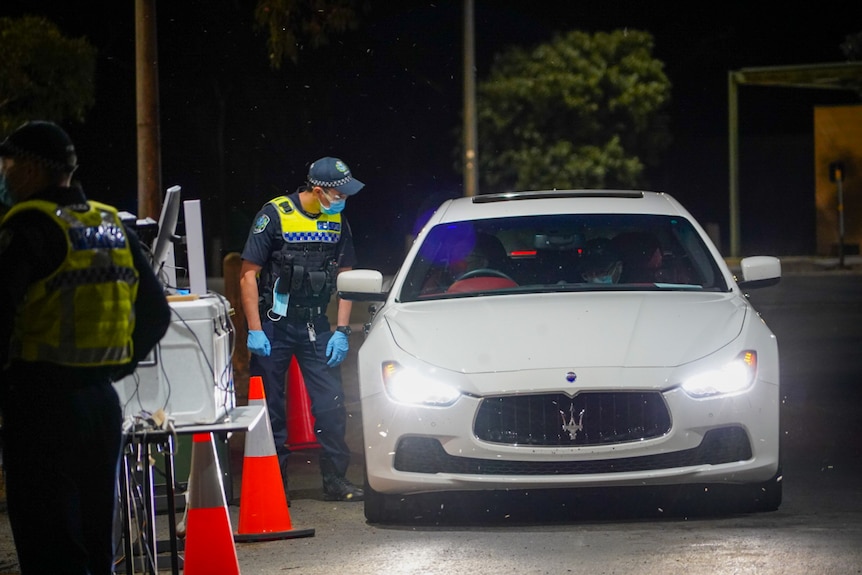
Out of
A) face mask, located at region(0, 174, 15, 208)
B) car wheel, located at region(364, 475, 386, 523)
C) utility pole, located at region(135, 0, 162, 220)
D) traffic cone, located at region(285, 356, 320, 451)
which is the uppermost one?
utility pole, located at region(135, 0, 162, 220)

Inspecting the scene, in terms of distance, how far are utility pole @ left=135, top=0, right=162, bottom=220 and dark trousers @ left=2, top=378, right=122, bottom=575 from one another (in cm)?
895

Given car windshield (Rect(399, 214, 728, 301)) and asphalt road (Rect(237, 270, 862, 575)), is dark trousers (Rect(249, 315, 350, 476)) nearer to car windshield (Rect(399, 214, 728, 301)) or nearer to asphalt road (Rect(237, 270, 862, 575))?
asphalt road (Rect(237, 270, 862, 575))

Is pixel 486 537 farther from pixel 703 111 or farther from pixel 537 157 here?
pixel 703 111

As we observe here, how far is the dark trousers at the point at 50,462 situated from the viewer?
14.7 feet

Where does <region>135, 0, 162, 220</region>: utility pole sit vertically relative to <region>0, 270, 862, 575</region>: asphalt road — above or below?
above

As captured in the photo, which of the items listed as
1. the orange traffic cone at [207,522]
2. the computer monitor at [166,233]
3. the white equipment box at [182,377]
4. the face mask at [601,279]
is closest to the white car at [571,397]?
the face mask at [601,279]

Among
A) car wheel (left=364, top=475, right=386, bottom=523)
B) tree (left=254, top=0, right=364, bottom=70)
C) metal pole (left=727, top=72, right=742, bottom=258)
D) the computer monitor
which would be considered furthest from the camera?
metal pole (left=727, top=72, right=742, bottom=258)

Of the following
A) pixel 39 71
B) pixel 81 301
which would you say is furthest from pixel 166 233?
pixel 39 71

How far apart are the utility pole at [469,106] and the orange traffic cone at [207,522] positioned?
19.7 meters

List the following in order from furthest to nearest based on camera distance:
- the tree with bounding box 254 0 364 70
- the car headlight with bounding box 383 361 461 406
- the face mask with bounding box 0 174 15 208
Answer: the tree with bounding box 254 0 364 70 < the car headlight with bounding box 383 361 461 406 < the face mask with bounding box 0 174 15 208

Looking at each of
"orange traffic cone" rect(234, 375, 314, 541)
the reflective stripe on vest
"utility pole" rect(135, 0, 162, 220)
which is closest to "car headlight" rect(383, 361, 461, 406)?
"orange traffic cone" rect(234, 375, 314, 541)

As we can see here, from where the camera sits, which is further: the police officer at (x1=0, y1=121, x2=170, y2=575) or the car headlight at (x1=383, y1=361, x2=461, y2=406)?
the car headlight at (x1=383, y1=361, x2=461, y2=406)

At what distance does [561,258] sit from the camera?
8.77m

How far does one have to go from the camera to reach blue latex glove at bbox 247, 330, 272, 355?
318 inches
